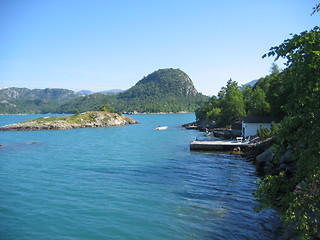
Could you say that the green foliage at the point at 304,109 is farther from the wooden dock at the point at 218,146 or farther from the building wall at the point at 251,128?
the building wall at the point at 251,128

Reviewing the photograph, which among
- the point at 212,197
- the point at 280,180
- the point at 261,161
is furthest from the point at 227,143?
the point at 280,180

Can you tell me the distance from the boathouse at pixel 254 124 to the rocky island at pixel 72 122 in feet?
288

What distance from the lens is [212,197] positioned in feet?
71.8

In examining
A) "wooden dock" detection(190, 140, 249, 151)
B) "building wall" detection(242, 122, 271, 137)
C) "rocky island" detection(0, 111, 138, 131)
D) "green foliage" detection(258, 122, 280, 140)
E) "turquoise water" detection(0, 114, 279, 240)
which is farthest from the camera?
"rocky island" detection(0, 111, 138, 131)

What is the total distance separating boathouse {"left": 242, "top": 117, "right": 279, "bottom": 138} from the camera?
167ft

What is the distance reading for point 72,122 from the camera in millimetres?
126688

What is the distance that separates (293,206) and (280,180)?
58.5 inches

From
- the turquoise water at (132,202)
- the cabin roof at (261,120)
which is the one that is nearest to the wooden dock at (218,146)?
the cabin roof at (261,120)

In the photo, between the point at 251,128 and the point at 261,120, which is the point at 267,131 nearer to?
the point at 261,120

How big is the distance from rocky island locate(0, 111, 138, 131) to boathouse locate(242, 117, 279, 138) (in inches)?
3459

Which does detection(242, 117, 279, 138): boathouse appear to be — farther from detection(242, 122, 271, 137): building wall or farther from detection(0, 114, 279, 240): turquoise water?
detection(0, 114, 279, 240): turquoise water

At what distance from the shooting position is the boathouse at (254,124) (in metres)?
50.8

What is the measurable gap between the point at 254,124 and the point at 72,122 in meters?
96.0

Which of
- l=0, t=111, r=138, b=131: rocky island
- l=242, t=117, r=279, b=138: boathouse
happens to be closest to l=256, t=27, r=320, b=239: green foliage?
l=242, t=117, r=279, b=138: boathouse
